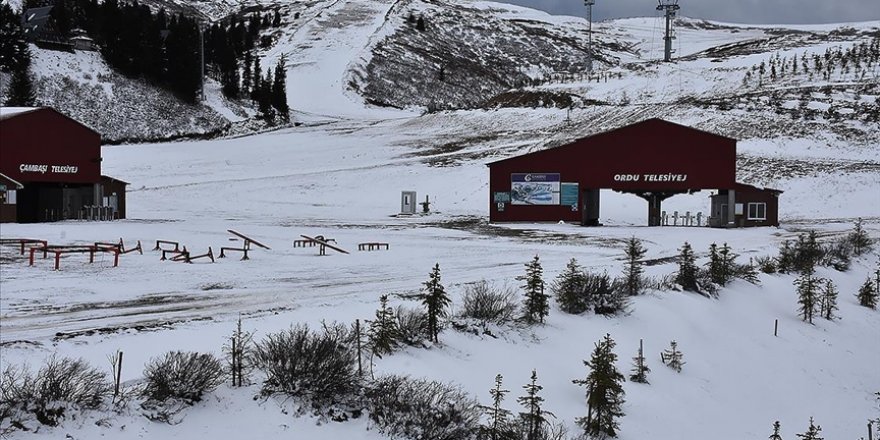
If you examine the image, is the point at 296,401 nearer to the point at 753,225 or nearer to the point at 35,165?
the point at 35,165

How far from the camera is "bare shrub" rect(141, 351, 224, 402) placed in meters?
9.48

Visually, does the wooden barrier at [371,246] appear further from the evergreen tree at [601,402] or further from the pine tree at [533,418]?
the pine tree at [533,418]

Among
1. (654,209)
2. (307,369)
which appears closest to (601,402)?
(307,369)

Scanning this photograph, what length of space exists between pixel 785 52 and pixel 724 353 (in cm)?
10049

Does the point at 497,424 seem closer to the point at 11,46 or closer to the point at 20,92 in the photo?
the point at 20,92

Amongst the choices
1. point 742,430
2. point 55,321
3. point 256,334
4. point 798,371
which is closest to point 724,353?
point 798,371

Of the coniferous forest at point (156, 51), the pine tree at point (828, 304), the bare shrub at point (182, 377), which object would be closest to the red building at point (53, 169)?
the bare shrub at point (182, 377)

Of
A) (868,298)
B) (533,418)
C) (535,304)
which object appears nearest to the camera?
(533,418)

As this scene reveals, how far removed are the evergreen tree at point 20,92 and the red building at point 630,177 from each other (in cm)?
4066

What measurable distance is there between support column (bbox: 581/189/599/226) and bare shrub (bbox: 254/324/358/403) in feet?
117

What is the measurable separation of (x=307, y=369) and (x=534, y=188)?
37372 millimetres

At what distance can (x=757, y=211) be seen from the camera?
145ft

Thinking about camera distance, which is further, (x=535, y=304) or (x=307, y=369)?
(x=535, y=304)

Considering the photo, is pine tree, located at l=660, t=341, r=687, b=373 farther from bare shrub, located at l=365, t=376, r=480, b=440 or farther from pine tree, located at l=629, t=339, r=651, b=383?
bare shrub, located at l=365, t=376, r=480, b=440
